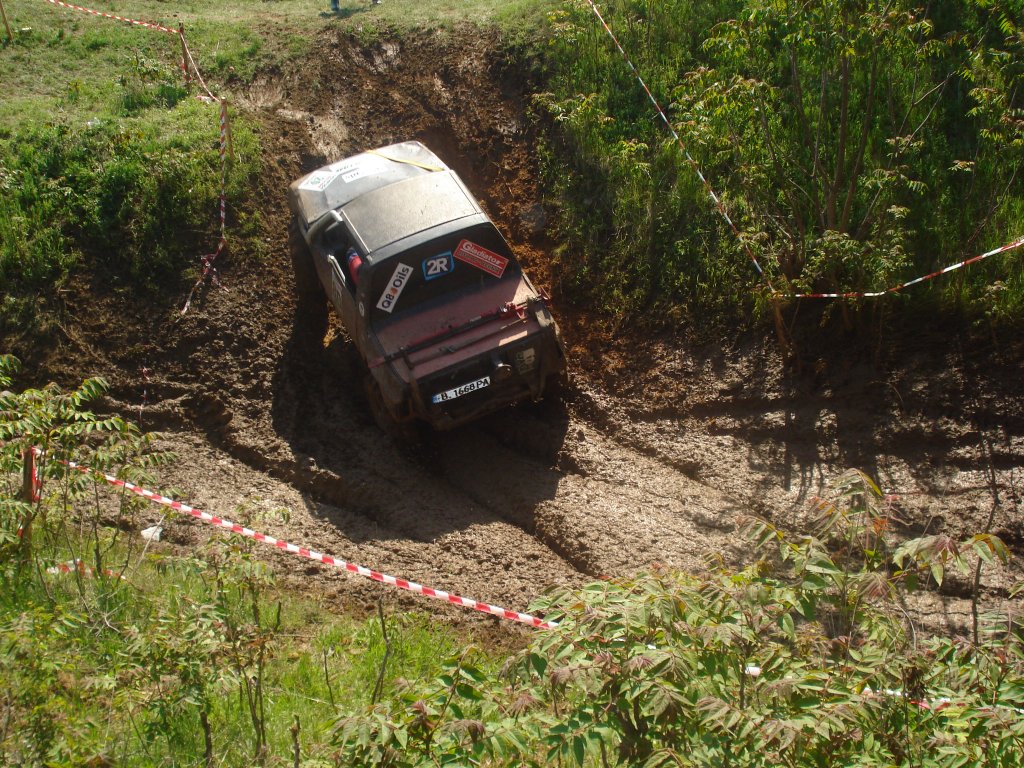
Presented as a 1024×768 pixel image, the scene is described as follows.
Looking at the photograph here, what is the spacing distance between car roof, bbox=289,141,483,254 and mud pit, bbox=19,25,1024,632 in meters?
1.59

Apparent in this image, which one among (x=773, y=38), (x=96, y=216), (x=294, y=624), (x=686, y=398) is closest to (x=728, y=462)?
(x=686, y=398)

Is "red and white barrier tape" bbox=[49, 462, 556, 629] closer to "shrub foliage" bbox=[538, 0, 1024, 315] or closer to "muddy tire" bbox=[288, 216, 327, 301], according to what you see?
"muddy tire" bbox=[288, 216, 327, 301]

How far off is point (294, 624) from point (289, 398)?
372 cm

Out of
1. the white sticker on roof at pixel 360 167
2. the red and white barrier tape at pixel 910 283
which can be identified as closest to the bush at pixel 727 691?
the red and white barrier tape at pixel 910 283

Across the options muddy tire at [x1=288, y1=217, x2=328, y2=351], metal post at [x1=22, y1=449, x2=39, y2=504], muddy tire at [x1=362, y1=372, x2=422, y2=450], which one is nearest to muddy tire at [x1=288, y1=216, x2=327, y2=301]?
muddy tire at [x1=288, y1=217, x2=328, y2=351]

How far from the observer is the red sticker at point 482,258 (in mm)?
8805

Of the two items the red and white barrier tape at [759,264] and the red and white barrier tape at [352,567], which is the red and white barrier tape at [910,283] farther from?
the red and white barrier tape at [352,567]

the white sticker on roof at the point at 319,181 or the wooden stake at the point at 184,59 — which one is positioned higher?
the wooden stake at the point at 184,59

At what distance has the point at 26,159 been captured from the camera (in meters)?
11.6

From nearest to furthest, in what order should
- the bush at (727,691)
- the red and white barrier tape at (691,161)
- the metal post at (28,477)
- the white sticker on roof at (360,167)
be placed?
the bush at (727,691)
the metal post at (28,477)
the red and white barrier tape at (691,161)
the white sticker on roof at (360,167)

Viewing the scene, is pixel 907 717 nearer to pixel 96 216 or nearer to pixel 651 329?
pixel 651 329

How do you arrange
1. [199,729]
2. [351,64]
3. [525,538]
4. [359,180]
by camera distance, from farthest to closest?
1. [351,64]
2. [359,180]
3. [525,538]
4. [199,729]

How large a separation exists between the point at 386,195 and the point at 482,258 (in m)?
1.21

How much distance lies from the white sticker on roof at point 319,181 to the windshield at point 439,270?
6.03 feet
